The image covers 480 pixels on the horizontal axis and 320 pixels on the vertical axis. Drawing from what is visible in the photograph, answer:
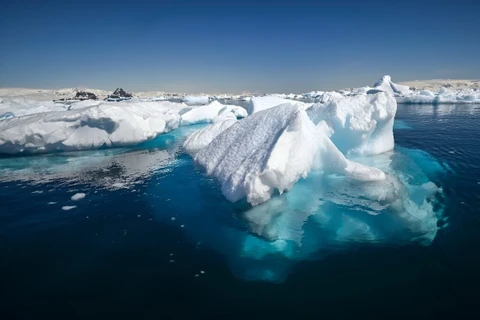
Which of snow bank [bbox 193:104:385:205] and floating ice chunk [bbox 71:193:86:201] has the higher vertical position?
snow bank [bbox 193:104:385:205]

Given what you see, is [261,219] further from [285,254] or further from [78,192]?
[78,192]

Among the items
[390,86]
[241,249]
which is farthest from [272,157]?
[390,86]

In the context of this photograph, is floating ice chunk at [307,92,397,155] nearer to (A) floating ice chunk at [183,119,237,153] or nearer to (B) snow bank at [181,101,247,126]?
(A) floating ice chunk at [183,119,237,153]

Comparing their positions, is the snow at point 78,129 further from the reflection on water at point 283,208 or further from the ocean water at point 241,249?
the ocean water at point 241,249

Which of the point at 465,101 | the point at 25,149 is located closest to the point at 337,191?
the point at 25,149

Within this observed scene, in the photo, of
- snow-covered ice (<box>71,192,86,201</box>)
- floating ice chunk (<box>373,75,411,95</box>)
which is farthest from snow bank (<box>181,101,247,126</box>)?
floating ice chunk (<box>373,75,411,95</box>)
